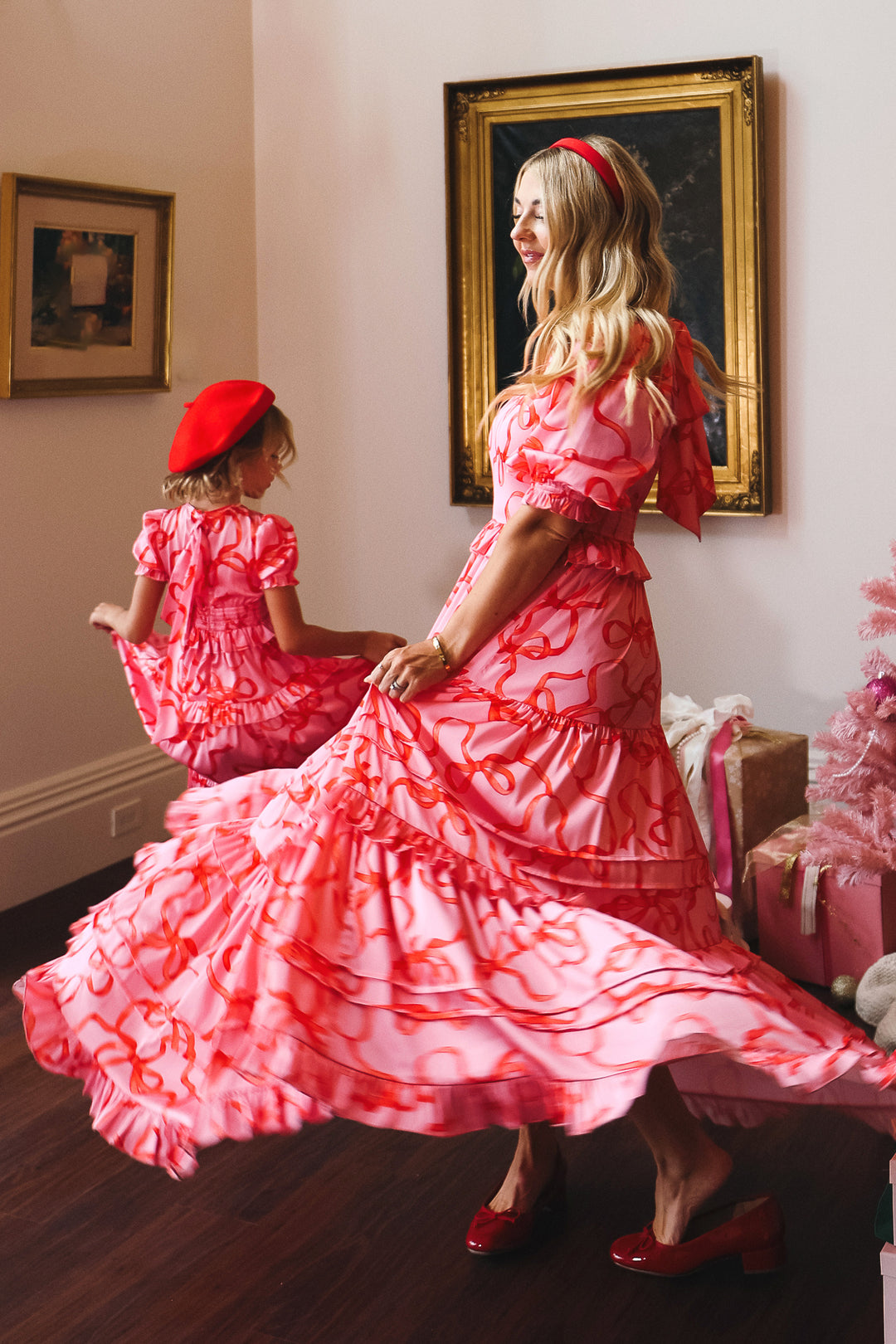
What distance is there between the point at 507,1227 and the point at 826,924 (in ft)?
4.34

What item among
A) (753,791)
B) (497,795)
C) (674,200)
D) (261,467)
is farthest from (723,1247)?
(674,200)

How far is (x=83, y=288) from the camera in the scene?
12.3 ft

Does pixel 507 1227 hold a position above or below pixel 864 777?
below

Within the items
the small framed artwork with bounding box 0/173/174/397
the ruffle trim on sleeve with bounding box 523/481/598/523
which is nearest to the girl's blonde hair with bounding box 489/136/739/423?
the ruffle trim on sleeve with bounding box 523/481/598/523

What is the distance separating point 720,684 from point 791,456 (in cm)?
71

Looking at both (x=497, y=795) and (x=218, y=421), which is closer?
(x=497, y=795)

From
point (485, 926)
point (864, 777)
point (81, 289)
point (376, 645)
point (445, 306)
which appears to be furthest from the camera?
point (445, 306)

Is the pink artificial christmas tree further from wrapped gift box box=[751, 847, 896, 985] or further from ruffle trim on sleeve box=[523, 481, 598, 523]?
ruffle trim on sleeve box=[523, 481, 598, 523]

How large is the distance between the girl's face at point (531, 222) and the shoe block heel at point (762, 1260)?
1.59 meters

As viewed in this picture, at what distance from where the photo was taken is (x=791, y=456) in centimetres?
381

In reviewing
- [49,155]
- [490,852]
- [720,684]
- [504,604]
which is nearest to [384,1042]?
[490,852]

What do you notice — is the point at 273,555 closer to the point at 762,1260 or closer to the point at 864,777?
the point at 864,777

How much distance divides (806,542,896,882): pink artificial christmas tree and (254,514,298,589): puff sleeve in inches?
50.8

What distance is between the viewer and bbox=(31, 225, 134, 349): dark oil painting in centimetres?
362
